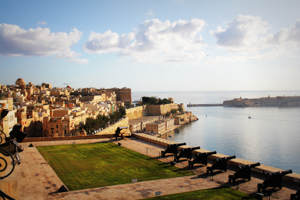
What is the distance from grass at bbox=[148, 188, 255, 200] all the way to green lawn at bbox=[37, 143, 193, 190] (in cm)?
133

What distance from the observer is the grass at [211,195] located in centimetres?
575

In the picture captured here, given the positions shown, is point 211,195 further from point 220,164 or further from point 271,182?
point 220,164

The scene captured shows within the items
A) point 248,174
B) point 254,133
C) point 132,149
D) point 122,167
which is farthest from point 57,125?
point 254,133

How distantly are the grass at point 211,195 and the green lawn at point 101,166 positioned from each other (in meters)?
1.33

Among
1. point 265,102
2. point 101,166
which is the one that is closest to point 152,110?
point 101,166

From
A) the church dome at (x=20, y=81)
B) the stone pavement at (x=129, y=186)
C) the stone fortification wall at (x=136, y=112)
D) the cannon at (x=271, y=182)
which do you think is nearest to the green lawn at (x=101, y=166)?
the stone pavement at (x=129, y=186)

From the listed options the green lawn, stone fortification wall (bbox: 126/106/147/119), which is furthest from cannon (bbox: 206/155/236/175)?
stone fortification wall (bbox: 126/106/147/119)

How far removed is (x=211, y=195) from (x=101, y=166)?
382 cm

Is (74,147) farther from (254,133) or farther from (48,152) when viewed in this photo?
(254,133)

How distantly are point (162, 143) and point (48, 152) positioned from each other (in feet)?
14.8

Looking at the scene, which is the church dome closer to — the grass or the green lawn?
the green lawn

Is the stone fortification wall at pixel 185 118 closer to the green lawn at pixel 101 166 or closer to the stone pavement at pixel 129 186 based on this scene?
the green lawn at pixel 101 166

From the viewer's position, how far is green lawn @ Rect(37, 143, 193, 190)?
23.2 feet

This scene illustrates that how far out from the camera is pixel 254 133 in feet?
132
